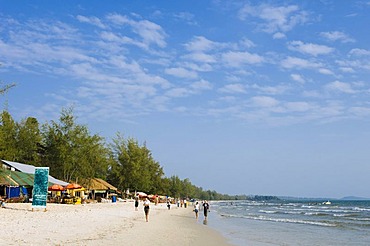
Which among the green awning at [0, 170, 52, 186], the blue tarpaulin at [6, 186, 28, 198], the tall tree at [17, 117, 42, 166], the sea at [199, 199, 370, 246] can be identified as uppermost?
the tall tree at [17, 117, 42, 166]

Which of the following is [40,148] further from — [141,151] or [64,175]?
[141,151]

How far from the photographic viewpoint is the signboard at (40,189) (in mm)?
26406

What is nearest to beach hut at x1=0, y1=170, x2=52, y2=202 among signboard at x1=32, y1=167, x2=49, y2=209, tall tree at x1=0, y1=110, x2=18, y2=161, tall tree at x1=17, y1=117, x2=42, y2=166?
signboard at x1=32, y1=167, x2=49, y2=209

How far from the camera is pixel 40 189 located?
26.8m

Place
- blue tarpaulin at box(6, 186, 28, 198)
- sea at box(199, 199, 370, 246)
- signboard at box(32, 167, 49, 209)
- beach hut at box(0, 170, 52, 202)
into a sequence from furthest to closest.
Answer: blue tarpaulin at box(6, 186, 28, 198)
beach hut at box(0, 170, 52, 202)
signboard at box(32, 167, 49, 209)
sea at box(199, 199, 370, 246)

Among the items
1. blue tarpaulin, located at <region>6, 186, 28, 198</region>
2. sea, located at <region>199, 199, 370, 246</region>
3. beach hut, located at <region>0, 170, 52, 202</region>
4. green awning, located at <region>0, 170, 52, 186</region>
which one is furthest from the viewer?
blue tarpaulin, located at <region>6, 186, 28, 198</region>

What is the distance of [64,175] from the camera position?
56.2 metres

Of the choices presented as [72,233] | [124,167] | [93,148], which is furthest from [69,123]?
[72,233]

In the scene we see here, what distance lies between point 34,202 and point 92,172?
110 feet

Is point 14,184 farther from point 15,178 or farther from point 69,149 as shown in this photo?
point 69,149

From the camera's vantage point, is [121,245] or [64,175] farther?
[64,175]

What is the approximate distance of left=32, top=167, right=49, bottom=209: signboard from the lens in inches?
1040

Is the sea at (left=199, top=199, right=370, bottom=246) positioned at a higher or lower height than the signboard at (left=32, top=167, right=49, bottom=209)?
lower

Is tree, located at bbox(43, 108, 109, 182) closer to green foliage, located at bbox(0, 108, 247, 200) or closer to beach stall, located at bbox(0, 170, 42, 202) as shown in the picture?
green foliage, located at bbox(0, 108, 247, 200)
